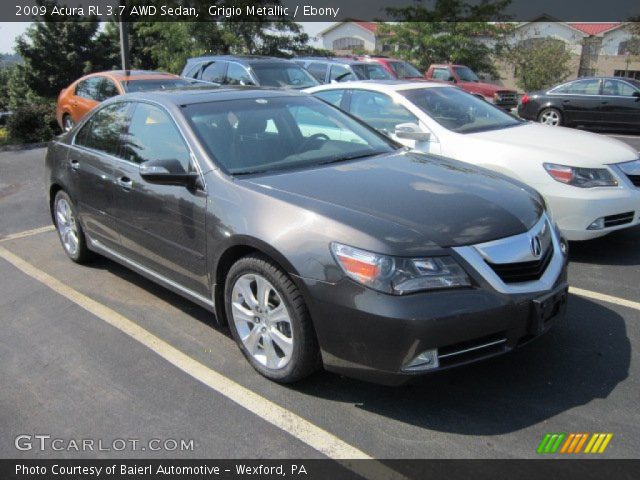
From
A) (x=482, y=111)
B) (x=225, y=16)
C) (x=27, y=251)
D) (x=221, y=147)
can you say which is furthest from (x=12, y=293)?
(x=225, y=16)

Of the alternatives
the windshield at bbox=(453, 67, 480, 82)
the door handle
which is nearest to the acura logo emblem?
the door handle

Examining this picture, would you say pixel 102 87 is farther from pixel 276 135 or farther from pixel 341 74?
pixel 276 135

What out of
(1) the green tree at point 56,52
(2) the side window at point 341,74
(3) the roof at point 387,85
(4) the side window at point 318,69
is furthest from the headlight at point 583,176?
(1) the green tree at point 56,52

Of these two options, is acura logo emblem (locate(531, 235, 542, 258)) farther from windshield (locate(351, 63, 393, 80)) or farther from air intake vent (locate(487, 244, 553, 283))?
windshield (locate(351, 63, 393, 80))

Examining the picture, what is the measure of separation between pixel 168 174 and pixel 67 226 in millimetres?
2361

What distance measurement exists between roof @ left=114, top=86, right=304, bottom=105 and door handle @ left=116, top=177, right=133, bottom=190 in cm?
60

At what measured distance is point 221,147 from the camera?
12.5 ft

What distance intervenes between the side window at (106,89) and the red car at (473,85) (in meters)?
11.6

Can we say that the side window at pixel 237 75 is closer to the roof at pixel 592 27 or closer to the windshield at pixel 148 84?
the windshield at pixel 148 84

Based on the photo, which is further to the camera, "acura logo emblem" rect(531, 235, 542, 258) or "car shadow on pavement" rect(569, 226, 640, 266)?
"car shadow on pavement" rect(569, 226, 640, 266)

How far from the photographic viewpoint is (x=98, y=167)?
15.4 feet

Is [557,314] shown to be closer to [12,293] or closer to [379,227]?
[379,227]

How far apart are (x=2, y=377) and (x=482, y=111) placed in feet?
17.1

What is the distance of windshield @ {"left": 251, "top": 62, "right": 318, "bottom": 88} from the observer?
37.0 ft
